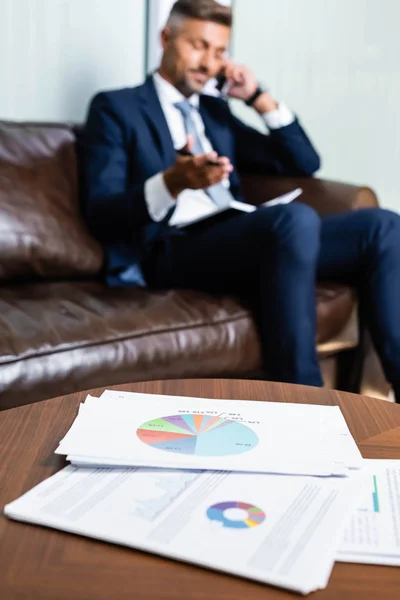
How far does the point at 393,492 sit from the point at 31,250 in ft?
4.24

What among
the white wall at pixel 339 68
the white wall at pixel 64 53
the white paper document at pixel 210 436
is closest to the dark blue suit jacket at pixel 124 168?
the white wall at pixel 64 53

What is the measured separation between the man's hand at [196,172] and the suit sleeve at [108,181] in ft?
0.34


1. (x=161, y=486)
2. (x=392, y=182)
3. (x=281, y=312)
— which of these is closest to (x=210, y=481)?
(x=161, y=486)

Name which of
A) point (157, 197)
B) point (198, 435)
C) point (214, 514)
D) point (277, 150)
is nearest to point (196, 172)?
point (157, 197)

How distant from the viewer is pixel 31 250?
5.94ft

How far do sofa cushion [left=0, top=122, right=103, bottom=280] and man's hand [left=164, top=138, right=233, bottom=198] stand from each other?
322 mm

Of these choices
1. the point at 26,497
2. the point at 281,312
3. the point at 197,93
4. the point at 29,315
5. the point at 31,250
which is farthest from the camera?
the point at 197,93

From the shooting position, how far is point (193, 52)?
204 centimetres

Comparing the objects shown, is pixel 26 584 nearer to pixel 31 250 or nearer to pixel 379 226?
pixel 31 250

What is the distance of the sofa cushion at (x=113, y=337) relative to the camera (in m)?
→ 1.36

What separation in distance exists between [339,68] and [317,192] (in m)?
0.73

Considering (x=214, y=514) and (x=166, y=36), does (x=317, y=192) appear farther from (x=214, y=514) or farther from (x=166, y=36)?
(x=214, y=514)

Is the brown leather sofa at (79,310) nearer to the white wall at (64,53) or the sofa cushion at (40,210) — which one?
the sofa cushion at (40,210)

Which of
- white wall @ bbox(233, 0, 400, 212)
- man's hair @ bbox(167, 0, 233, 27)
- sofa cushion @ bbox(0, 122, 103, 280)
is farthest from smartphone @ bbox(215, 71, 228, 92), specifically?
sofa cushion @ bbox(0, 122, 103, 280)
